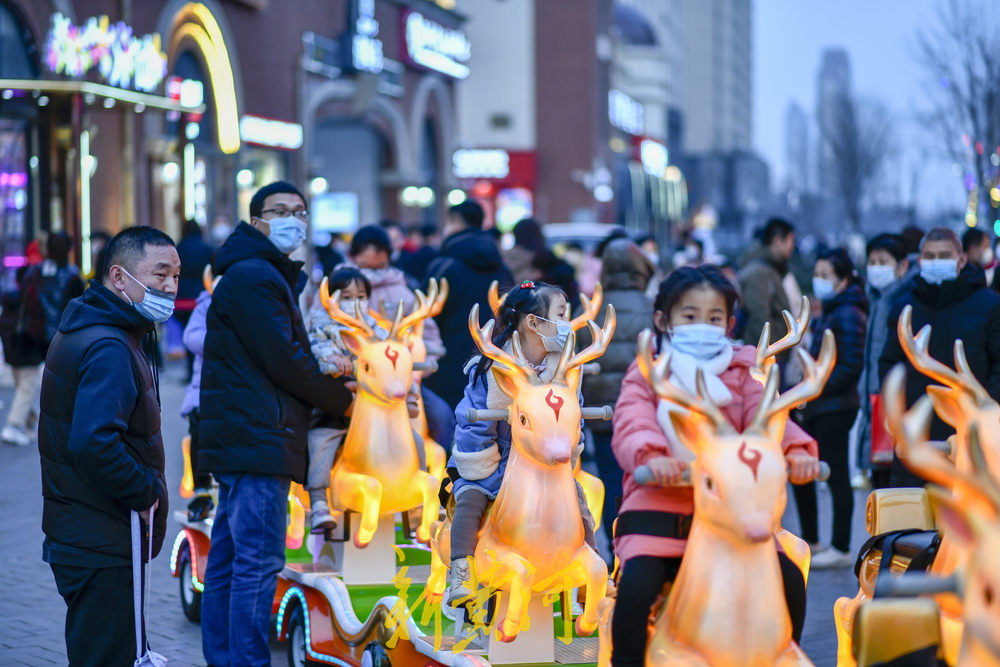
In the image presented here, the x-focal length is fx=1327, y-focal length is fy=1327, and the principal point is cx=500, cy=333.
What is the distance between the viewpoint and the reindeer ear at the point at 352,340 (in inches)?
279

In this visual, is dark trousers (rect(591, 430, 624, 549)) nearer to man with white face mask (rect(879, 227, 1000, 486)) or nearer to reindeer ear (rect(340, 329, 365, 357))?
man with white face mask (rect(879, 227, 1000, 486))

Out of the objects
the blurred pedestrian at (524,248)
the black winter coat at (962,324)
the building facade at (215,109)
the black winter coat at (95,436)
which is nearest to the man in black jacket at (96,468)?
the black winter coat at (95,436)

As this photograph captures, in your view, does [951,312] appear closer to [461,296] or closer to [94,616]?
[461,296]

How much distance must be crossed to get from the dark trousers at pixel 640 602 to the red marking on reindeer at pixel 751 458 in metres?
0.50

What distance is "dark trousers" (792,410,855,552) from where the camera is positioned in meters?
8.82

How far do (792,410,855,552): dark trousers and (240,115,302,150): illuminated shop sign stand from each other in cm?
1689

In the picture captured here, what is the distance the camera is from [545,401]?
524 cm

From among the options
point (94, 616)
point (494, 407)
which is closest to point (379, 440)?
point (494, 407)

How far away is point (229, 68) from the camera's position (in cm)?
2317

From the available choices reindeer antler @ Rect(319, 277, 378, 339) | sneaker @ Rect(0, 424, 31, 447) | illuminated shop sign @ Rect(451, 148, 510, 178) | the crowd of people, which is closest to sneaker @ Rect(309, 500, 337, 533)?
the crowd of people

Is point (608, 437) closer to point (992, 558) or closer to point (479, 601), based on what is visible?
point (479, 601)

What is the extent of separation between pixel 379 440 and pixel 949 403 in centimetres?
326

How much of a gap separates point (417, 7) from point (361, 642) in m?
29.5

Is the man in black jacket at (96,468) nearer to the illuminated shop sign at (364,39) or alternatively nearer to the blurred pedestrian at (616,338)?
the blurred pedestrian at (616,338)
